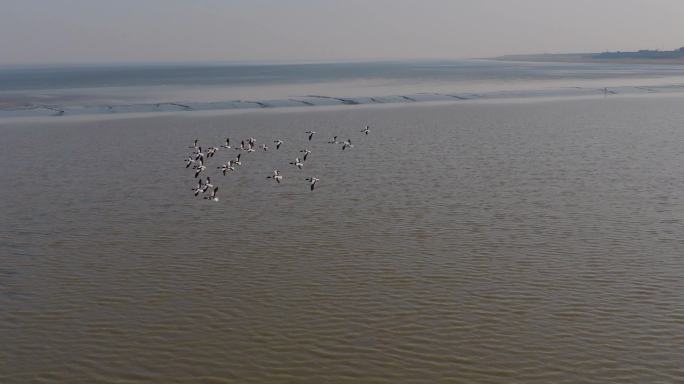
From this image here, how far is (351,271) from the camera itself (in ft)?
60.2

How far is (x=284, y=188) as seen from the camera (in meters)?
29.5

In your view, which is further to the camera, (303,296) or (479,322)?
(303,296)

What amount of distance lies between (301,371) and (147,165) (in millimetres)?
24674

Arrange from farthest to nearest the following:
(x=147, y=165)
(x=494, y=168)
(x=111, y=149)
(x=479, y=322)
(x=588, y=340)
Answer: (x=111, y=149) < (x=147, y=165) < (x=494, y=168) < (x=479, y=322) < (x=588, y=340)

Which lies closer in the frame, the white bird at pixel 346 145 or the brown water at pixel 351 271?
the brown water at pixel 351 271

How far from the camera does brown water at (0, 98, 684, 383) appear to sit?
1330 cm

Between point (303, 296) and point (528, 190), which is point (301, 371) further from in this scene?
point (528, 190)

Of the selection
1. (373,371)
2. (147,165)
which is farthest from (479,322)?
(147,165)

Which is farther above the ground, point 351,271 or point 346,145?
point 346,145

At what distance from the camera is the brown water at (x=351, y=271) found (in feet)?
43.7

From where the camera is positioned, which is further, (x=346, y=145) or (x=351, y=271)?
(x=346, y=145)

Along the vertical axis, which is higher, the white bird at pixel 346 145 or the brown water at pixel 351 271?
the white bird at pixel 346 145

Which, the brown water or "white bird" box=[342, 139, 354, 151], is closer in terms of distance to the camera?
the brown water

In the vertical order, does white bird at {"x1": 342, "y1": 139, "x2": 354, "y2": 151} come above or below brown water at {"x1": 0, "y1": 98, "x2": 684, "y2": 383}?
above
